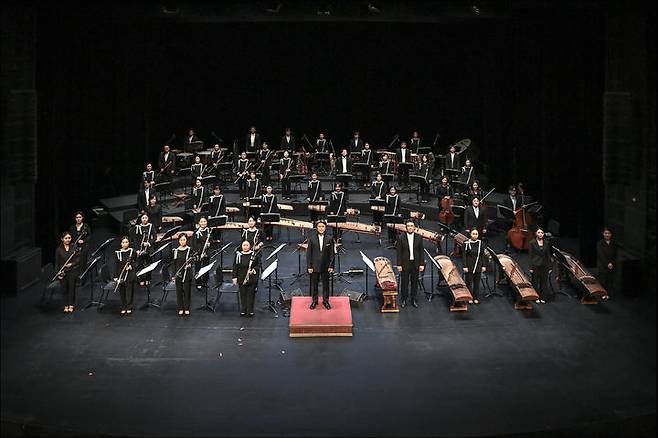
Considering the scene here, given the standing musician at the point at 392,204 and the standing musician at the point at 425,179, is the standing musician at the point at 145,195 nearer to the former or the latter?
the standing musician at the point at 392,204

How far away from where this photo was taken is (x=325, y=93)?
2636 cm

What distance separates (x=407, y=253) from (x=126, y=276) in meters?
4.80

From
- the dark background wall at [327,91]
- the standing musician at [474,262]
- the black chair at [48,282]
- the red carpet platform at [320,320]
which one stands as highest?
the dark background wall at [327,91]

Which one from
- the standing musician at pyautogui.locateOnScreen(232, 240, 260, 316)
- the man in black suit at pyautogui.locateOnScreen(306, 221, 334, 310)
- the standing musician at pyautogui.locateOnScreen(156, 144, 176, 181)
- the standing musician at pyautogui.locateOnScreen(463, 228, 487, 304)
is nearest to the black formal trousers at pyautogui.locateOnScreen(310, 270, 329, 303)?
the man in black suit at pyautogui.locateOnScreen(306, 221, 334, 310)

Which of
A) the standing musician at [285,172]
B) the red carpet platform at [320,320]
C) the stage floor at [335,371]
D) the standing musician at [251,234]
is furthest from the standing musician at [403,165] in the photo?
the red carpet platform at [320,320]

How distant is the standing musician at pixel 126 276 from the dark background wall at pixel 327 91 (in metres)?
3.12

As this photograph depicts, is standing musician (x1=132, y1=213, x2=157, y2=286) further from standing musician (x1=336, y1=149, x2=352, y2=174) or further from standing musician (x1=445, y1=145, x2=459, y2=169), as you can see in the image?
standing musician (x1=445, y1=145, x2=459, y2=169)

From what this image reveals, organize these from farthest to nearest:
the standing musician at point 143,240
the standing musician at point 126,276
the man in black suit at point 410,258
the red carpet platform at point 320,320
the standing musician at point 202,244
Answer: the standing musician at point 143,240 → the standing musician at point 202,244 → the man in black suit at point 410,258 → the standing musician at point 126,276 → the red carpet platform at point 320,320

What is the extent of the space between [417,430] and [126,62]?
1570 cm

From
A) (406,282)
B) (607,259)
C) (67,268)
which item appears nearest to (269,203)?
(406,282)

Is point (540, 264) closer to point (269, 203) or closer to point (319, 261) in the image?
point (319, 261)

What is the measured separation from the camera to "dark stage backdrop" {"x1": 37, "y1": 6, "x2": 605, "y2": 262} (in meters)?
16.5

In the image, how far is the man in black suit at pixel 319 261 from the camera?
13516 mm

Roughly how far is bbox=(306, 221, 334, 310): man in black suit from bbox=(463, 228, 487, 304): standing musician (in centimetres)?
249
